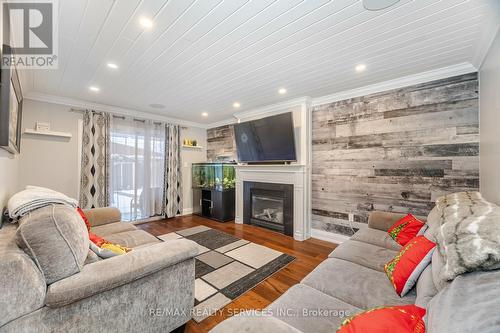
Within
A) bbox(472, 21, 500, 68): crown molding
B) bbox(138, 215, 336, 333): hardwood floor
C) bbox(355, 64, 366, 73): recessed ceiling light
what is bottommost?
bbox(138, 215, 336, 333): hardwood floor

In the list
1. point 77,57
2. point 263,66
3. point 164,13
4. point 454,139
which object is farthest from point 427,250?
point 77,57

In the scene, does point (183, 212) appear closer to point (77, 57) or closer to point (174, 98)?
point (174, 98)

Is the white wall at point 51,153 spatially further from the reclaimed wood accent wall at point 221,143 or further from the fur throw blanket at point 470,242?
the fur throw blanket at point 470,242

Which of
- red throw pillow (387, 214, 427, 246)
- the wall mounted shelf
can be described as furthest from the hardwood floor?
the wall mounted shelf

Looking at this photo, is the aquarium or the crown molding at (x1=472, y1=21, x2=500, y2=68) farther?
the aquarium

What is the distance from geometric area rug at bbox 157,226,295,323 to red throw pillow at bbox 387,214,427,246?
124 centimetres

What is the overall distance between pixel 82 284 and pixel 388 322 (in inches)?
55.9

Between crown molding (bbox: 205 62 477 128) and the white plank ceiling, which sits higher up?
the white plank ceiling

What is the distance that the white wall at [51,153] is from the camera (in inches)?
125

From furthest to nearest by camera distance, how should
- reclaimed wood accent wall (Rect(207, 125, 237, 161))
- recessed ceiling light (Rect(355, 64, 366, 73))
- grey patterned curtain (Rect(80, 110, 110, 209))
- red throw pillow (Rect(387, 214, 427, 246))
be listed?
reclaimed wood accent wall (Rect(207, 125, 237, 161))
grey patterned curtain (Rect(80, 110, 110, 209))
recessed ceiling light (Rect(355, 64, 366, 73))
red throw pillow (Rect(387, 214, 427, 246))

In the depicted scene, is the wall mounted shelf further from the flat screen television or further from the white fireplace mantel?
the white fireplace mantel

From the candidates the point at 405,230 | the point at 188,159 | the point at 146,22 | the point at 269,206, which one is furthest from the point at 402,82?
the point at 188,159

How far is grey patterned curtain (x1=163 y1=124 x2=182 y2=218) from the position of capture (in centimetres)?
473

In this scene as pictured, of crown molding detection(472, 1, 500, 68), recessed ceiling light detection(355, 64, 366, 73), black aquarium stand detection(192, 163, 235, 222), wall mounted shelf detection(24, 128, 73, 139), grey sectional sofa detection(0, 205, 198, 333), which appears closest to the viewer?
grey sectional sofa detection(0, 205, 198, 333)
